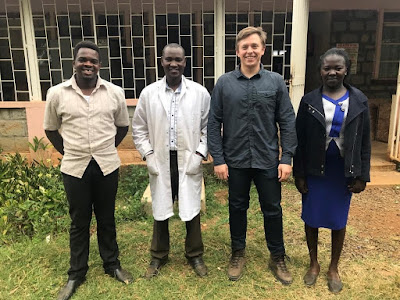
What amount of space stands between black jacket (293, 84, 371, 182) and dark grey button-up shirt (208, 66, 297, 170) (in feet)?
0.37

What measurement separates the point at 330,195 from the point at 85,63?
2132mm

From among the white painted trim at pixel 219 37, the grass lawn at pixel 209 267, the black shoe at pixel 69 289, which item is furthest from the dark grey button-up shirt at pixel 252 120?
the white painted trim at pixel 219 37

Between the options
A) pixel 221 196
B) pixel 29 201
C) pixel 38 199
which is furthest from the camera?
pixel 221 196

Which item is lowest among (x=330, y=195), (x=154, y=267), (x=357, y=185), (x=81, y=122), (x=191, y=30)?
(x=154, y=267)

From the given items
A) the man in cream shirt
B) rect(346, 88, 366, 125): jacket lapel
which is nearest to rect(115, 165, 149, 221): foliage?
the man in cream shirt

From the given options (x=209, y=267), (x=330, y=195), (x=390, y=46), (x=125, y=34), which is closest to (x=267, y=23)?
(x=125, y=34)

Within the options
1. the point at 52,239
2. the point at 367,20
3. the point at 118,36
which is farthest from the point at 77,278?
the point at 367,20

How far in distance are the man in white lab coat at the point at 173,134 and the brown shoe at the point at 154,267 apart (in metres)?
0.39

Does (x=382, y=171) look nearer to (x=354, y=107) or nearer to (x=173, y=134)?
(x=354, y=107)

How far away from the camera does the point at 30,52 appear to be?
5.46m

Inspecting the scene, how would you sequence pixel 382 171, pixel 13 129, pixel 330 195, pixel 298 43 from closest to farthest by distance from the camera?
1. pixel 330 195
2. pixel 298 43
3. pixel 13 129
4. pixel 382 171

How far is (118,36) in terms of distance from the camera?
5.47m

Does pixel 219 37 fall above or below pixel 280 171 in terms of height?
above

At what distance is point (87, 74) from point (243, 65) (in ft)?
3.90
